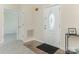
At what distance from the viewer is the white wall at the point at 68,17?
3.32 meters

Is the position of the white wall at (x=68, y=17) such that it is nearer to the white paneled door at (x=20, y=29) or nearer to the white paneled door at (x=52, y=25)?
the white paneled door at (x=52, y=25)

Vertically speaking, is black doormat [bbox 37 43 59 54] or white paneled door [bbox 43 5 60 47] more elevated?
white paneled door [bbox 43 5 60 47]

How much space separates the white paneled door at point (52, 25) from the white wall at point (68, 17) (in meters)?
0.14

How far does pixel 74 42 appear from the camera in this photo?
11.5 feet

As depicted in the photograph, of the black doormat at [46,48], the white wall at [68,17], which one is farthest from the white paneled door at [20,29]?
the white wall at [68,17]

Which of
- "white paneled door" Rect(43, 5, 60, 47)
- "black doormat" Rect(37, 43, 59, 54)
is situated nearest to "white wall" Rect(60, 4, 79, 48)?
"white paneled door" Rect(43, 5, 60, 47)

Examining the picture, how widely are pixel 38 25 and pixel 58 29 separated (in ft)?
2.00

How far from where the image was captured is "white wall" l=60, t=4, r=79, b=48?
3.32 m

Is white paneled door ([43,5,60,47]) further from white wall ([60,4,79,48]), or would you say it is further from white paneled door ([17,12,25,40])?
white paneled door ([17,12,25,40])

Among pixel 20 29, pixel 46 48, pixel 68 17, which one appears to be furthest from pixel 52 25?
pixel 20 29

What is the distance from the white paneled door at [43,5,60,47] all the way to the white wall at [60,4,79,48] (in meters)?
0.14
